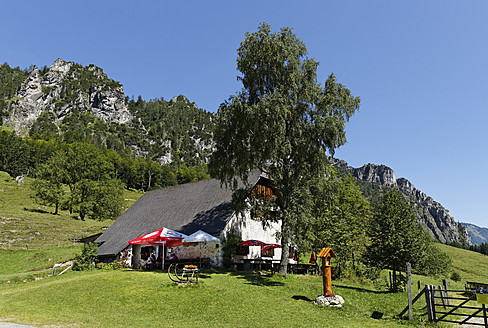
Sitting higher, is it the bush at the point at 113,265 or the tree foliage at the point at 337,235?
the tree foliage at the point at 337,235

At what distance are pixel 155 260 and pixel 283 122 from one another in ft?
57.2

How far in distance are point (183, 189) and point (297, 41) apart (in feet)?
74.4

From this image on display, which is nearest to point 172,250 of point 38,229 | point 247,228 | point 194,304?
point 247,228

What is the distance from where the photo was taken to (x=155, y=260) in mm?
29125

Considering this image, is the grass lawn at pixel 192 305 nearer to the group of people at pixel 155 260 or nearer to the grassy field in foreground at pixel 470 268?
the group of people at pixel 155 260

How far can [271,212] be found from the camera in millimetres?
23359

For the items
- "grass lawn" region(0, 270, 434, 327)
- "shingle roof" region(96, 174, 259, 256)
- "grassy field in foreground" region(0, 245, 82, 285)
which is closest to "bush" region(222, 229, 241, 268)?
"shingle roof" region(96, 174, 259, 256)

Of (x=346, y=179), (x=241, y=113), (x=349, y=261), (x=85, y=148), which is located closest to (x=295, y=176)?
(x=241, y=113)

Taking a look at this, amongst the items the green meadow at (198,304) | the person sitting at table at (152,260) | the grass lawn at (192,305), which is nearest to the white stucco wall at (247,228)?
the green meadow at (198,304)

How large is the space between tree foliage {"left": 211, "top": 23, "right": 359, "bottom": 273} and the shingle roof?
6064 millimetres

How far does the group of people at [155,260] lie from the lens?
27.7m

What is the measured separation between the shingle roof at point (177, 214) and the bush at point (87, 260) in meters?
1.36

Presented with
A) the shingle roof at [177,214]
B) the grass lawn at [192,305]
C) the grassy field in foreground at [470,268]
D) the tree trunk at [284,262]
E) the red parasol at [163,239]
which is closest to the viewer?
the grass lawn at [192,305]

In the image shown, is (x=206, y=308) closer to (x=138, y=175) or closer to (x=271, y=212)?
(x=271, y=212)
